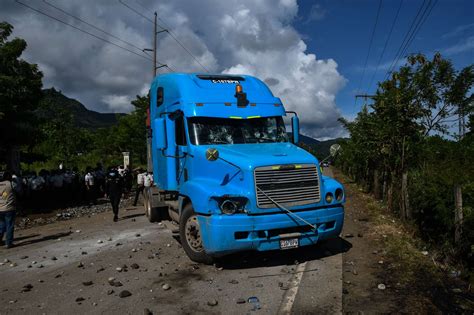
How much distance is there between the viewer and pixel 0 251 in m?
9.51

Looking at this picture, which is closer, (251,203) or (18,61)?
(251,203)

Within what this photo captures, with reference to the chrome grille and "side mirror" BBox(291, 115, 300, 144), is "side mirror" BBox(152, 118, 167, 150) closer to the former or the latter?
the chrome grille

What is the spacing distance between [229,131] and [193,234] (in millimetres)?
2143

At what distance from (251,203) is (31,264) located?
4.80m

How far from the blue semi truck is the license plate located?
16 millimetres

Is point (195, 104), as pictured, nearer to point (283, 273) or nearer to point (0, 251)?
point (283, 273)

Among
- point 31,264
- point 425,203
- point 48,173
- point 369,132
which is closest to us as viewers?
point 31,264

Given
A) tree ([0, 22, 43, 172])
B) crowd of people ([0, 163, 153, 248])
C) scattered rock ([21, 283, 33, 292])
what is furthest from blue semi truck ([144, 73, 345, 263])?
tree ([0, 22, 43, 172])

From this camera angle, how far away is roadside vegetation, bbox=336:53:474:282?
22.7 ft

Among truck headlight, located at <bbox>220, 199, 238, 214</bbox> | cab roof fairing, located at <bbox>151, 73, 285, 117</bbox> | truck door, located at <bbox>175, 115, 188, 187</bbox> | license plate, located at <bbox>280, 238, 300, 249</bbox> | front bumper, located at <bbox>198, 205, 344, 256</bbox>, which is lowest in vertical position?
license plate, located at <bbox>280, 238, 300, 249</bbox>

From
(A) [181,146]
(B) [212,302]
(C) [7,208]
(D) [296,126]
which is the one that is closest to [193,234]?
(A) [181,146]

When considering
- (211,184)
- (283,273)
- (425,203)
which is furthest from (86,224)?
(425,203)

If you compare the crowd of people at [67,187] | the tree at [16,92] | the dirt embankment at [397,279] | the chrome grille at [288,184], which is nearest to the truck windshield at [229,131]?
the chrome grille at [288,184]

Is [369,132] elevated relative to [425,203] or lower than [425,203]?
elevated
